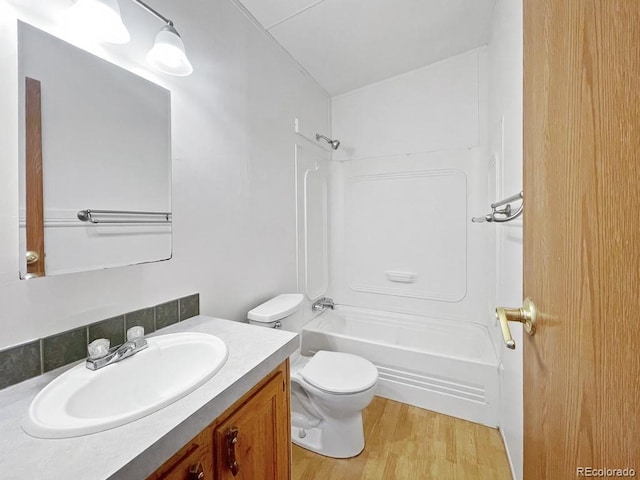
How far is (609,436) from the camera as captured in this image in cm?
29

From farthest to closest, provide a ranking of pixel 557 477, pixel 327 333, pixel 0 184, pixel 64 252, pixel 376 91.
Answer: pixel 376 91
pixel 327 333
pixel 64 252
pixel 0 184
pixel 557 477

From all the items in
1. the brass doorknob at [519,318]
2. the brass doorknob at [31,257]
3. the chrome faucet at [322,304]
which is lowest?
the chrome faucet at [322,304]

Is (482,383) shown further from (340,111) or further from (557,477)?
(340,111)

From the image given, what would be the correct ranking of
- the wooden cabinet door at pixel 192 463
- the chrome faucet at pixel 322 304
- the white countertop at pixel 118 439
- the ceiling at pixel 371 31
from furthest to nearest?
the chrome faucet at pixel 322 304 → the ceiling at pixel 371 31 → the wooden cabinet door at pixel 192 463 → the white countertop at pixel 118 439

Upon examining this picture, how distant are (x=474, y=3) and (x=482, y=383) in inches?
94.9

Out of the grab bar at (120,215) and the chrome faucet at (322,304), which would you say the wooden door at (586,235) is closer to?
the grab bar at (120,215)

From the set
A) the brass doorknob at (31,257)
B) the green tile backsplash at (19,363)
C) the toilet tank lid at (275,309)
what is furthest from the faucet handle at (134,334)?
the toilet tank lid at (275,309)

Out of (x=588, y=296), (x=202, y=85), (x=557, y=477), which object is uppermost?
(x=202, y=85)

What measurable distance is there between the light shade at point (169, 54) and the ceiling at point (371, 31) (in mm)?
803

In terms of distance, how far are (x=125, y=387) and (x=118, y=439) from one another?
350mm

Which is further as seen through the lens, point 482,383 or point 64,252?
point 482,383

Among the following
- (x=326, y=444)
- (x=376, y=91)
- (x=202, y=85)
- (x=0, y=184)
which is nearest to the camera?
(x=0, y=184)

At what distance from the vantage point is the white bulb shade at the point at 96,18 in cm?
83

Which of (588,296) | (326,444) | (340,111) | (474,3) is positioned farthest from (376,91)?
(326,444)
